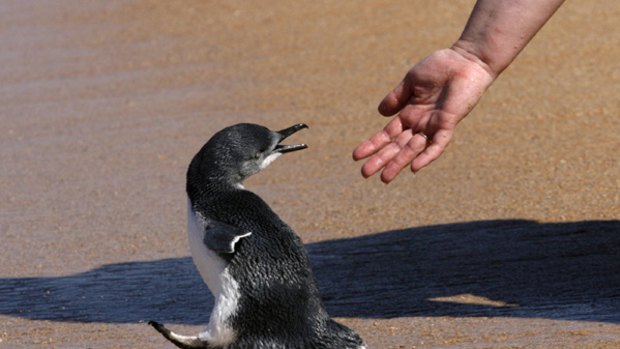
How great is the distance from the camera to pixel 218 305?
4160 millimetres

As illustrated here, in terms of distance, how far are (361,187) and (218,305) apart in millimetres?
2686

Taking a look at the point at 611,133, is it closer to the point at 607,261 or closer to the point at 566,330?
the point at 607,261

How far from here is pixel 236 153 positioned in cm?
434

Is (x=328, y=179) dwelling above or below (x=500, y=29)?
below

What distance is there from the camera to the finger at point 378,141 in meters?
4.95

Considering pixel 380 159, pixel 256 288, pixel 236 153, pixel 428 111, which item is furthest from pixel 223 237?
pixel 428 111

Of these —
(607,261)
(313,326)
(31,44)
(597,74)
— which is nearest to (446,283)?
(607,261)

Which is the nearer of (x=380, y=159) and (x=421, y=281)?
(x=380, y=159)

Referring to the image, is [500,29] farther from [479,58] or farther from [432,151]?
[432,151]

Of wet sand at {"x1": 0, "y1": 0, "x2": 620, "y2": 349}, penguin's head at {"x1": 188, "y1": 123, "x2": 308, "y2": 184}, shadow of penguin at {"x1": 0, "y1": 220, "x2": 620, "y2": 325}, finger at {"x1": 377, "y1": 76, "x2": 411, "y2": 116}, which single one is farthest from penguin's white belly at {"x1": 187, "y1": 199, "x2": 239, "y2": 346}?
finger at {"x1": 377, "y1": 76, "x2": 411, "y2": 116}

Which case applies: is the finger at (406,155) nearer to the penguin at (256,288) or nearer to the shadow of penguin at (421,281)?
the shadow of penguin at (421,281)

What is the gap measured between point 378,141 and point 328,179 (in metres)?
1.94

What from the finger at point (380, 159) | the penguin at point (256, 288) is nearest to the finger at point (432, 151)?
the finger at point (380, 159)

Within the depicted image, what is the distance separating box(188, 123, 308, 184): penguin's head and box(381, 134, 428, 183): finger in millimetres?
590
